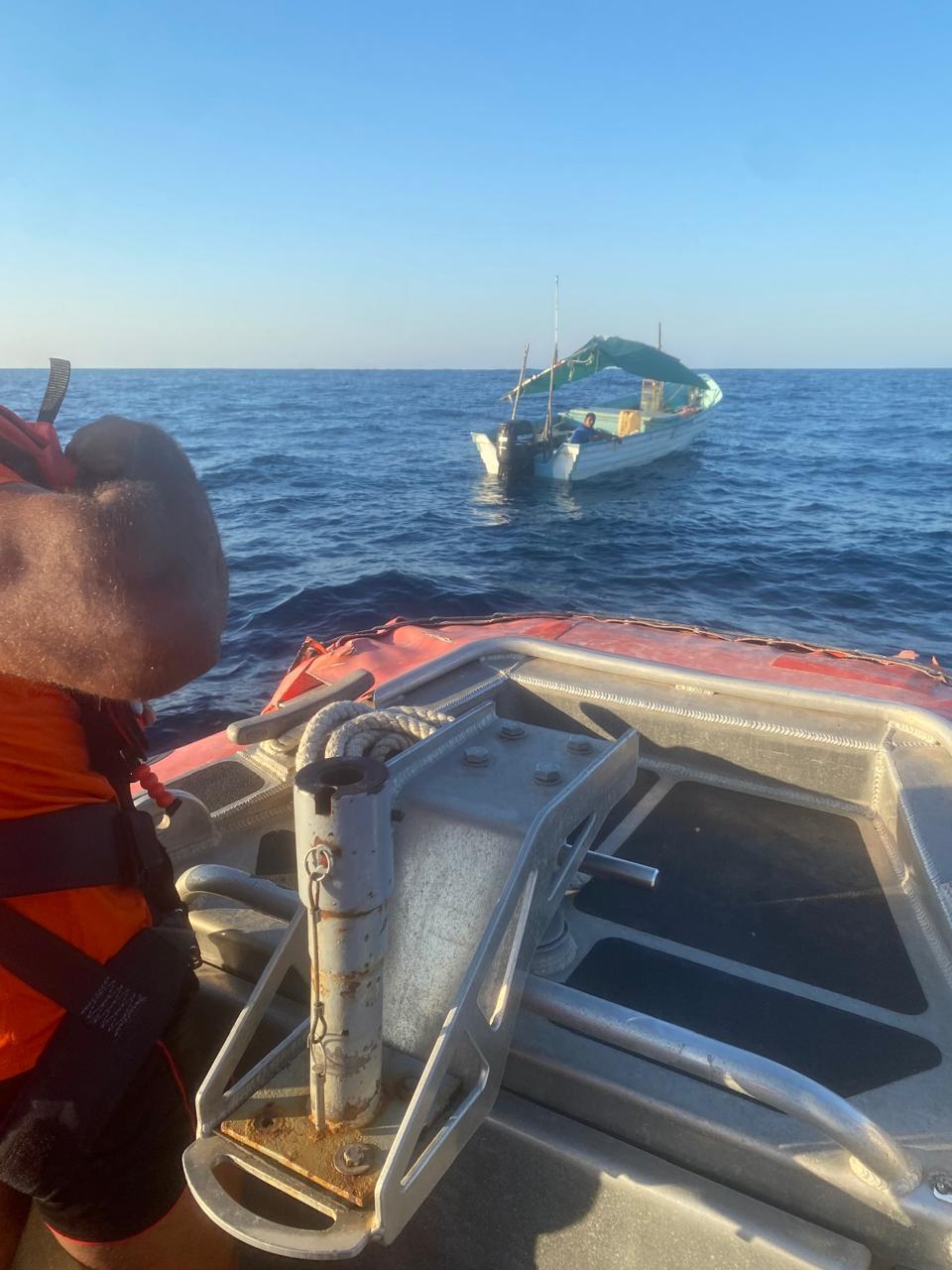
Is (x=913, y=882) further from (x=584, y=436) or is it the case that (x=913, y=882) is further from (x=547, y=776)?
(x=584, y=436)

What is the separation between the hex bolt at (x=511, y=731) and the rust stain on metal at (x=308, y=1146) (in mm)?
1058

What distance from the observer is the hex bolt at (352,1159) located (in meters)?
1.41

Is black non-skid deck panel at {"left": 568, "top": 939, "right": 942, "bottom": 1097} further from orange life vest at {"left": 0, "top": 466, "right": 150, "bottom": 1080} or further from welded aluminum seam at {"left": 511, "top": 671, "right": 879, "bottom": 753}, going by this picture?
orange life vest at {"left": 0, "top": 466, "right": 150, "bottom": 1080}

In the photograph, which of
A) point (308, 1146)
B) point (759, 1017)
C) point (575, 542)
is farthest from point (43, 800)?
point (575, 542)

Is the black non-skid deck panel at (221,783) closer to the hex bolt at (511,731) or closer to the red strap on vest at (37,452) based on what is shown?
the hex bolt at (511,731)

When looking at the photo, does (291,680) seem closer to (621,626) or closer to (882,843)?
(621,626)

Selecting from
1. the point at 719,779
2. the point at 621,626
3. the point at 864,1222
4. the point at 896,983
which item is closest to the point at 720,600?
the point at 621,626

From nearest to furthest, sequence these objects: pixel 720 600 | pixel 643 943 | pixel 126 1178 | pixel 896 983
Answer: pixel 126 1178
pixel 896 983
pixel 643 943
pixel 720 600

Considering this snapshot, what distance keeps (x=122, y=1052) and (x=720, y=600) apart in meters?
15.2

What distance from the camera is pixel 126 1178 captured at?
158 centimetres

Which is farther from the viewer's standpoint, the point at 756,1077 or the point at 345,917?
the point at 756,1077

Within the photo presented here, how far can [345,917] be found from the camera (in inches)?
51.3

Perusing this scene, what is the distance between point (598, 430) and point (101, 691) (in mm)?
34099

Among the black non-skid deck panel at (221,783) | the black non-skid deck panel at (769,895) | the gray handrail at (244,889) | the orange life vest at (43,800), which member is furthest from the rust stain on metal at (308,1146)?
the black non-skid deck panel at (221,783)
